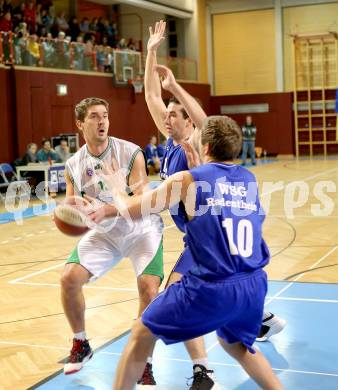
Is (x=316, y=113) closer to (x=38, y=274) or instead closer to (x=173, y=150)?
(x=38, y=274)

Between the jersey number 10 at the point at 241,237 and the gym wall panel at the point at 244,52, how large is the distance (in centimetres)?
2969

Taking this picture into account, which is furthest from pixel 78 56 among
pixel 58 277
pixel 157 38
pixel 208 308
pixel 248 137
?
pixel 208 308

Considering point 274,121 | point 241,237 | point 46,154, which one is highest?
point 274,121

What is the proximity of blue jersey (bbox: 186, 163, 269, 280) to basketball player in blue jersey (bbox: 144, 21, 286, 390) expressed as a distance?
1.68ft

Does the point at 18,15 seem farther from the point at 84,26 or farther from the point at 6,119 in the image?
the point at 6,119

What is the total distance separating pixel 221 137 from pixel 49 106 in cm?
1861

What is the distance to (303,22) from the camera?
3203 cm

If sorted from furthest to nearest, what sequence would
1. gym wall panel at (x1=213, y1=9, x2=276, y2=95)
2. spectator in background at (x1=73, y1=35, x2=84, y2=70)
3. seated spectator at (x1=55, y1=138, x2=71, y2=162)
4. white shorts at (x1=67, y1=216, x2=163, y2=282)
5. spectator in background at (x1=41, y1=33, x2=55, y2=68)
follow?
gym wall panel at (x1=213, y1=9, x2=276, y2=95)
spectator in background at (x1=73, y1=35, x2=84, y2=70)
spectator in background at (x1=41, y1=33, x2=55, y2=68)
seated spectator at (x1=55, y1=138, x2=71, y2=162)
white shorts at (x1=67, y1=216, x2=163, y2=282)

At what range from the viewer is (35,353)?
5770 mm

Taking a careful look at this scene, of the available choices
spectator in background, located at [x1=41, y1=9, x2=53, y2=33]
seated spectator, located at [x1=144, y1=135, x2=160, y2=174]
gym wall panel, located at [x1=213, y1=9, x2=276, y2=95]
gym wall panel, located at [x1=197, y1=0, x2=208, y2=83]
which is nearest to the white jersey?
seated spectator, located at [x1=144, y1=135, x2=160, y2=174]

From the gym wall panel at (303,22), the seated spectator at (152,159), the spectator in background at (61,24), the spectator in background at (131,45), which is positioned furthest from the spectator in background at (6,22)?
the gym wall panel at (303,22)

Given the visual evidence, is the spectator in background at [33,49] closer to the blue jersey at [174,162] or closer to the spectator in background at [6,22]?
the spectator in background at [6,22]

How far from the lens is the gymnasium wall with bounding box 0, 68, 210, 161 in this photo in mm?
19983

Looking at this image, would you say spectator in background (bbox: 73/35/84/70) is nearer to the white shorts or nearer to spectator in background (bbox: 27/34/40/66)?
spectator in background (bbox: 27/34/40/66)
